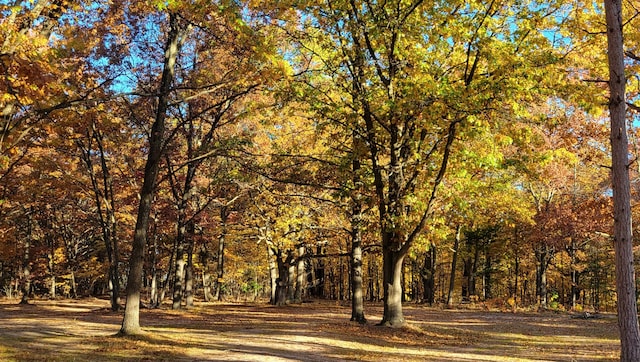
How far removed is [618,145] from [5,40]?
39.0ft

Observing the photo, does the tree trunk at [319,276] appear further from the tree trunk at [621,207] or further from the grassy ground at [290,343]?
the tree trunk at [621,207]

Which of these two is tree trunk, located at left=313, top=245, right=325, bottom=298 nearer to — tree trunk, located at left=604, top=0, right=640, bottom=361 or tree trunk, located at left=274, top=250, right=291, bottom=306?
tree trunk, located at left=274, top=250, right=291, bottom=306

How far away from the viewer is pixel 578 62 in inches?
521

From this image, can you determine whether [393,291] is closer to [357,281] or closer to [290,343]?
[357,281]

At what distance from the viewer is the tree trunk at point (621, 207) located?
7938 mm

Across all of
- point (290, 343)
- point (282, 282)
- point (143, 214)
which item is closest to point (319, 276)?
point (282, 282)

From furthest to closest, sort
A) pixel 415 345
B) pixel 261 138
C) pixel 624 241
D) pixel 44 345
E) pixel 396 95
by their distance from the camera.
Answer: pixel 261 138, pixel 396 95, pixel 415 345, pixel 44 345, pixel 624 241

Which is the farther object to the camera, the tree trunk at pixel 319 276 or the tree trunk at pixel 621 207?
the tree trunk at pixel 319 276

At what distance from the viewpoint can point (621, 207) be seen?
808 centimetres

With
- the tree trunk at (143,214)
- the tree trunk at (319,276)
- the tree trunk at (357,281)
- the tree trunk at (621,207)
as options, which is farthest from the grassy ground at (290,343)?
the tree trunk at (319,276)

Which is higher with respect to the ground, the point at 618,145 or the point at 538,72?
the point at 538,72

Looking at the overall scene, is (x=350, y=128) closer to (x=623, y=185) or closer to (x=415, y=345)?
(x=415, y=345)

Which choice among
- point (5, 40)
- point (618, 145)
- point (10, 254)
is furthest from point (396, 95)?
point (10, 254)

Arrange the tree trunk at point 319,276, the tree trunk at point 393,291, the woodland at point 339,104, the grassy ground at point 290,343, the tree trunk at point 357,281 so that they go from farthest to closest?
1. the tree trunk at point 319,276
2. the tree trunk at point 357,281
3. the tree trunk at point 393,291
4. the woodland at point 339,104
5. the grassy ground at point 290,343
